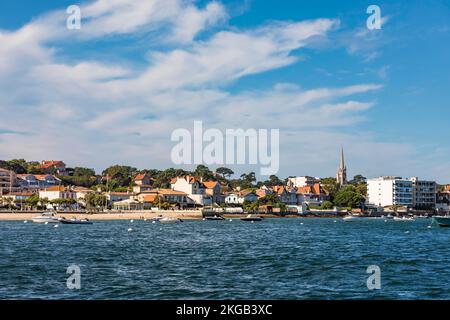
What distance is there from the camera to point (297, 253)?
37375mm

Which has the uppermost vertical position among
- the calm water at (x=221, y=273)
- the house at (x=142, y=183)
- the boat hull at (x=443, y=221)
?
the house at (x=142, y=183)

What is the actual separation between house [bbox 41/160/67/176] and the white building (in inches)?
4222

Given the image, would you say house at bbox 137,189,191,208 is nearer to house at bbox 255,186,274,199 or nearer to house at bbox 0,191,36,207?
house at bbox 255,186,274,199

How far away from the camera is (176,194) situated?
14312 cm

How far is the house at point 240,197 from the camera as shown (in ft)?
528

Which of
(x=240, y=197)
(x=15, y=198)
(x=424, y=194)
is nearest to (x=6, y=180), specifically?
(x=15, y=198)

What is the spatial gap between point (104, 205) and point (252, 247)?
102535mm

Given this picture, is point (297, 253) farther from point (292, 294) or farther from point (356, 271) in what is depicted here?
point (292, 294)

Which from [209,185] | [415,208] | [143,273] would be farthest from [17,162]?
[143,273]

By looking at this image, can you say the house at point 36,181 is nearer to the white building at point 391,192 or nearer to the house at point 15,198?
the house at point 15,198

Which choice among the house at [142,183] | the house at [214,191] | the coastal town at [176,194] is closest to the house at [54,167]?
the coastal town at [176,194]

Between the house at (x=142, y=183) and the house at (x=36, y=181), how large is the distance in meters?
22.9

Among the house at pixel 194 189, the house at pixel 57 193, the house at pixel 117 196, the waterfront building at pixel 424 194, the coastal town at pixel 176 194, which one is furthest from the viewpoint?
the waterfront building at pixel 424 194

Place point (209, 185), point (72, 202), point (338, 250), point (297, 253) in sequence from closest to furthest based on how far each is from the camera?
point (297, 253), point (338, 250), point (72, 202), point (209, 185)
